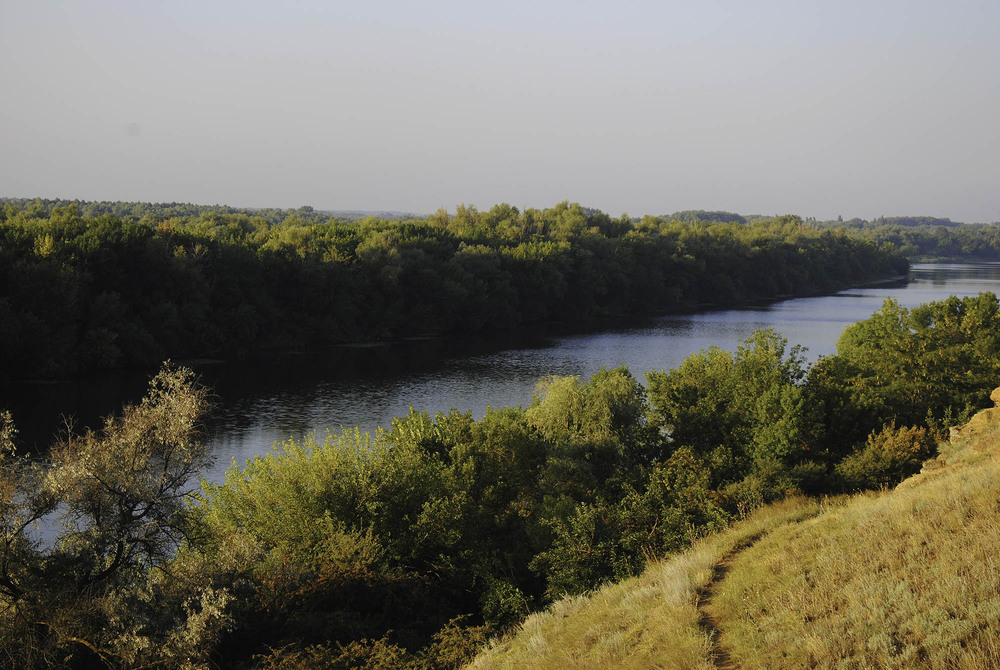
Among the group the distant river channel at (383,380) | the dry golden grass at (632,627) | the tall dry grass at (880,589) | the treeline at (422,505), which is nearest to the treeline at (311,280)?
the distant river channel at (383,380)

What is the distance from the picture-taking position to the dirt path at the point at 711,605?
9.67 m

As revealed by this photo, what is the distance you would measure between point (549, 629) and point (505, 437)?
1085 cm

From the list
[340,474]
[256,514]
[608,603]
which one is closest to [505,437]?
[340,474]

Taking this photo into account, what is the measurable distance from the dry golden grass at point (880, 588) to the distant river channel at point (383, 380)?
63.3ft

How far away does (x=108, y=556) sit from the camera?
48.0 feet

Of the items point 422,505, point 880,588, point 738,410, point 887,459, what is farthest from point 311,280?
point 880,588

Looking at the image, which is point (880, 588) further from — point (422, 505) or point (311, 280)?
point (311, 280)

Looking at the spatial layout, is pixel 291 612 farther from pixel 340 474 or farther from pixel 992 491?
pixel 992 491

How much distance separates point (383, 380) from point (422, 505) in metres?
30.2

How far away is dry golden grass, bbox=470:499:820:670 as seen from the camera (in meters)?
10.1

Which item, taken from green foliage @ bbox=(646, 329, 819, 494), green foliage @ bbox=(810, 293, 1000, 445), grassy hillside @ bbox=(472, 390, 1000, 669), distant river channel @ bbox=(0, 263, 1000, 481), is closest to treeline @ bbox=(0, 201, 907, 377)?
distant river channel @ bbox=(0, 263, 1000, 481)

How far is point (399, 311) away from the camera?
70688 mm

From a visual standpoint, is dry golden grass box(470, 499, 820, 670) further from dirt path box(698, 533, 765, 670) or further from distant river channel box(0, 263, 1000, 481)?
distant river channel box(0, 263, 1000, 481)

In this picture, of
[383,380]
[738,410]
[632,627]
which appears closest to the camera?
[632,627]
